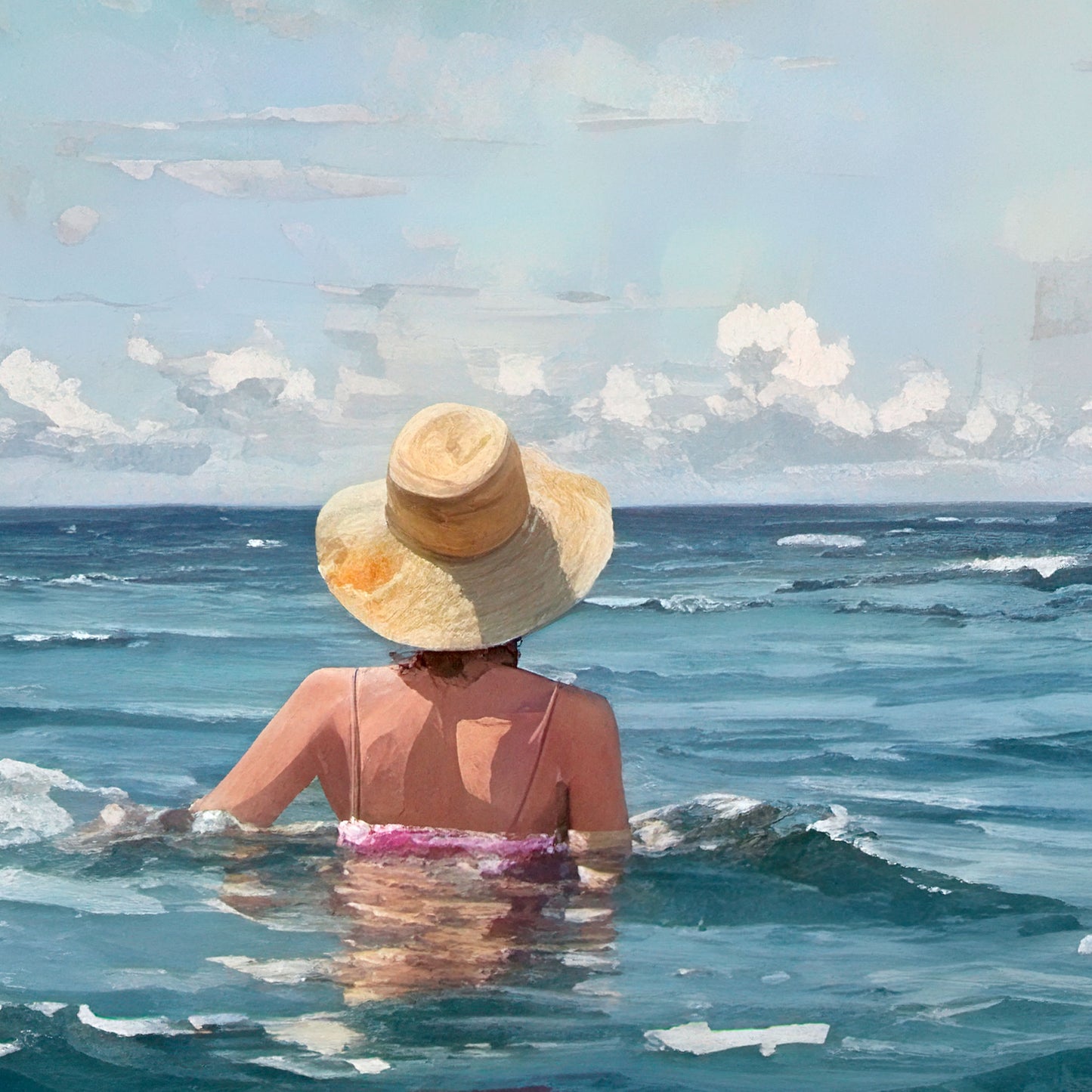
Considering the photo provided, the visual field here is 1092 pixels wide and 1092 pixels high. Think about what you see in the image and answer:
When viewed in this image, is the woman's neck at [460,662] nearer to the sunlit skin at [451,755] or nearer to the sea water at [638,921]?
the sunlit skin at [451,755]

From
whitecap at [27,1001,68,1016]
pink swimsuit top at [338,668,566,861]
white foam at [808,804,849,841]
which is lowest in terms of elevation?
white foam at [808,804,849,841]

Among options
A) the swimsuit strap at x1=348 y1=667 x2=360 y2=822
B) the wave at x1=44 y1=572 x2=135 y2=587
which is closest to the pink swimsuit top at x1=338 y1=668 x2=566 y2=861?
the swimsuit strap at x1=348 y1=667 x2=360 y2=822

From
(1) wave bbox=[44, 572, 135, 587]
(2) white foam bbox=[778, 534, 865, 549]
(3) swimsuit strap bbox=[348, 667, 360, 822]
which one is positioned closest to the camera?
(3) swimsuit strap bbox=[348, 667, 360, 822]

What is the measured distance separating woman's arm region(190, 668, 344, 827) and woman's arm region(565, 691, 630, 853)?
18.0 inches

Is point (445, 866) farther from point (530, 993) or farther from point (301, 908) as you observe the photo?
point (301, 908)

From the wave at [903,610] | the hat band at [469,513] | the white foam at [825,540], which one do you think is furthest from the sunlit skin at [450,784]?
the white foam at [825,540]

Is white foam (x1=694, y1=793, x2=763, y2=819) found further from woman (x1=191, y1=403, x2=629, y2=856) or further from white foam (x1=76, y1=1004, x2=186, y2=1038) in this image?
white foam (x1=76, y1=1004, x2=186, y2=1038)

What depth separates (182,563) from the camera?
26953 mm

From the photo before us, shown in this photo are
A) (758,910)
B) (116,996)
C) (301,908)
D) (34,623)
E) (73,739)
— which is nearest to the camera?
(116,996)

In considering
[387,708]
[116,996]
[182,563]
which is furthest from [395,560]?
[182,563]

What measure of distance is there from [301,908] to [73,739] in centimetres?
542

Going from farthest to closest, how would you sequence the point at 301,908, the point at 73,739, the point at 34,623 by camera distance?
the point at 34,623 → the point at 73,739 → the point at 301,908

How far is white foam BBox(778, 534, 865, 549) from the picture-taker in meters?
32.0

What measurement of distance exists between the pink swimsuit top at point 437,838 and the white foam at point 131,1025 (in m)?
0.47
